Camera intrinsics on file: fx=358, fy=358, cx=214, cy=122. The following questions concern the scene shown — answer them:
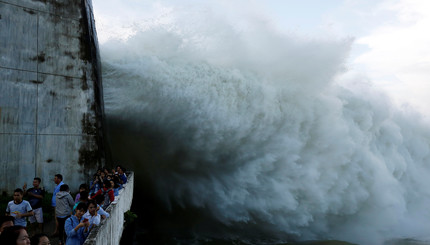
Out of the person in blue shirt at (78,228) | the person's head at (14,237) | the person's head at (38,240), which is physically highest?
the person's head at (14,237)

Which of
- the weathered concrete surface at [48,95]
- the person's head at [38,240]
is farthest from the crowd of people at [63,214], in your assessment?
the weathered concrete surface at [48,95]

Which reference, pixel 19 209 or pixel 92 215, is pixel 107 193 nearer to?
pixel 19 209

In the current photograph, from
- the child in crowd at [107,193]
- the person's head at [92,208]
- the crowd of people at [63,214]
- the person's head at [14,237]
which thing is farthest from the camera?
the child in crowd at [107,193]

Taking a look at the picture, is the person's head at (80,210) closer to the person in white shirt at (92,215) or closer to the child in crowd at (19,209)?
the person in white shirt at (92,215)

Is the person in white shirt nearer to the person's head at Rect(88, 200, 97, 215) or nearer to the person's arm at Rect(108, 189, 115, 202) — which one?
the person's head at Rect(88, 200, 97, 215)

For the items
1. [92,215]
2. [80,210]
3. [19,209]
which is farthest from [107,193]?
[80,210]
